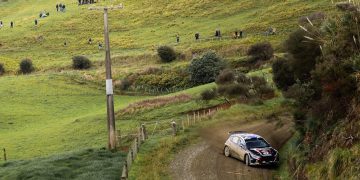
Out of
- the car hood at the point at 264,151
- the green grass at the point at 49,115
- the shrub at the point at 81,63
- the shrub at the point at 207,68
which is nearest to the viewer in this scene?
the car hood at the point at 264,151

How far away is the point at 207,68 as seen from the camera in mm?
69938

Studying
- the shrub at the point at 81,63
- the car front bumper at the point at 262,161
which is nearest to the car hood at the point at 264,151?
the car front bumper at the point at 262,161

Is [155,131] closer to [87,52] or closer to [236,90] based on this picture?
[236,90]

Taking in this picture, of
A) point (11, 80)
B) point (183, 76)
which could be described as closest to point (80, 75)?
point (11, 80)

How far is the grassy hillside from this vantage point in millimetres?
95438

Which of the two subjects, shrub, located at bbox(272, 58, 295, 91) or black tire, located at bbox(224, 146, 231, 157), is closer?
black tire, located at bbox(224, 146, 231, 157)

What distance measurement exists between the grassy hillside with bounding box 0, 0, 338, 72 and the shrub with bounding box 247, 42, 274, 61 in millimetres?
8634

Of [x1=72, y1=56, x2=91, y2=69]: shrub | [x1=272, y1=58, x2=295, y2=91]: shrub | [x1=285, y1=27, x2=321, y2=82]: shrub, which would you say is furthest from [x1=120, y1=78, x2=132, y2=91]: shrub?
[x1=285, y1=27, x2=321, y2=82]: shrub

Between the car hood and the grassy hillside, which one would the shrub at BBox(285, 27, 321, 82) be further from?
the grassy hillside

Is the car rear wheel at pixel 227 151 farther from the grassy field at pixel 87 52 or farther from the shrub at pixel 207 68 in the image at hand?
the shrub at pixel 207 68

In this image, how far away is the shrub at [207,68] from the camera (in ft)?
228

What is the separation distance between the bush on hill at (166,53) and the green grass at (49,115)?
13.1 m

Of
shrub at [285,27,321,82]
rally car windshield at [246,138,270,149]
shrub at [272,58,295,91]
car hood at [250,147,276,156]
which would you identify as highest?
shrub at [285,27,321,82]

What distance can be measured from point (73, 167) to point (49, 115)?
32789mm
